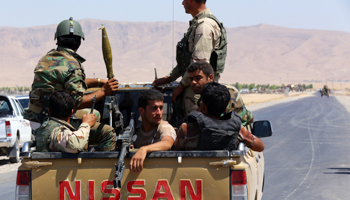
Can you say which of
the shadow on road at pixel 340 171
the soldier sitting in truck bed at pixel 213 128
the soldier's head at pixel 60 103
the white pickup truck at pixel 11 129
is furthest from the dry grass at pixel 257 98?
the soldier's head at pixel 60 103

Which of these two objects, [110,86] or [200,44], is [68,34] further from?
[200,44]

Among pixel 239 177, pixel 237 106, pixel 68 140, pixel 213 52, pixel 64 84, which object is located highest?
pixel 213 52

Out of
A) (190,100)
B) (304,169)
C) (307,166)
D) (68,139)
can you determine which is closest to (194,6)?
(190,100)

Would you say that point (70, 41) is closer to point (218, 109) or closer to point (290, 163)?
point (218, 109)

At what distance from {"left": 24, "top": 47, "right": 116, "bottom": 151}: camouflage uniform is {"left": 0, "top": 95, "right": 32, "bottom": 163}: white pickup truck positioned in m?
8.19

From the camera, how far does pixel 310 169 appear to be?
1196 cm

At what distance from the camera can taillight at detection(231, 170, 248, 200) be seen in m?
3.66

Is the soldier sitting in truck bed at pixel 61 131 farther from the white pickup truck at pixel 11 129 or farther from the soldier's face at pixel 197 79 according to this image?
the white pickup truck at pixel 11 129

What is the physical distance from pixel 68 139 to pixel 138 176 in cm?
64

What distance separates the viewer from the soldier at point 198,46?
5.58 m

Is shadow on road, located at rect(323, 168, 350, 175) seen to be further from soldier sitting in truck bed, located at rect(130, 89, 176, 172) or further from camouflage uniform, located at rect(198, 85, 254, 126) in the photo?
soldier sitting in truck bed, located at rect(130, 89, 176, 172)

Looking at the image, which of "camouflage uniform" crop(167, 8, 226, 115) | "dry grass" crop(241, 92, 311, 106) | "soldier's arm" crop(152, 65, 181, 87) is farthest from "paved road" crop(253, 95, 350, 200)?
"dry grass" crop(241, 92, 311, 106)

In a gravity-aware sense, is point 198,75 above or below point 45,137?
above

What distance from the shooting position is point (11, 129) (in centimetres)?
1288
